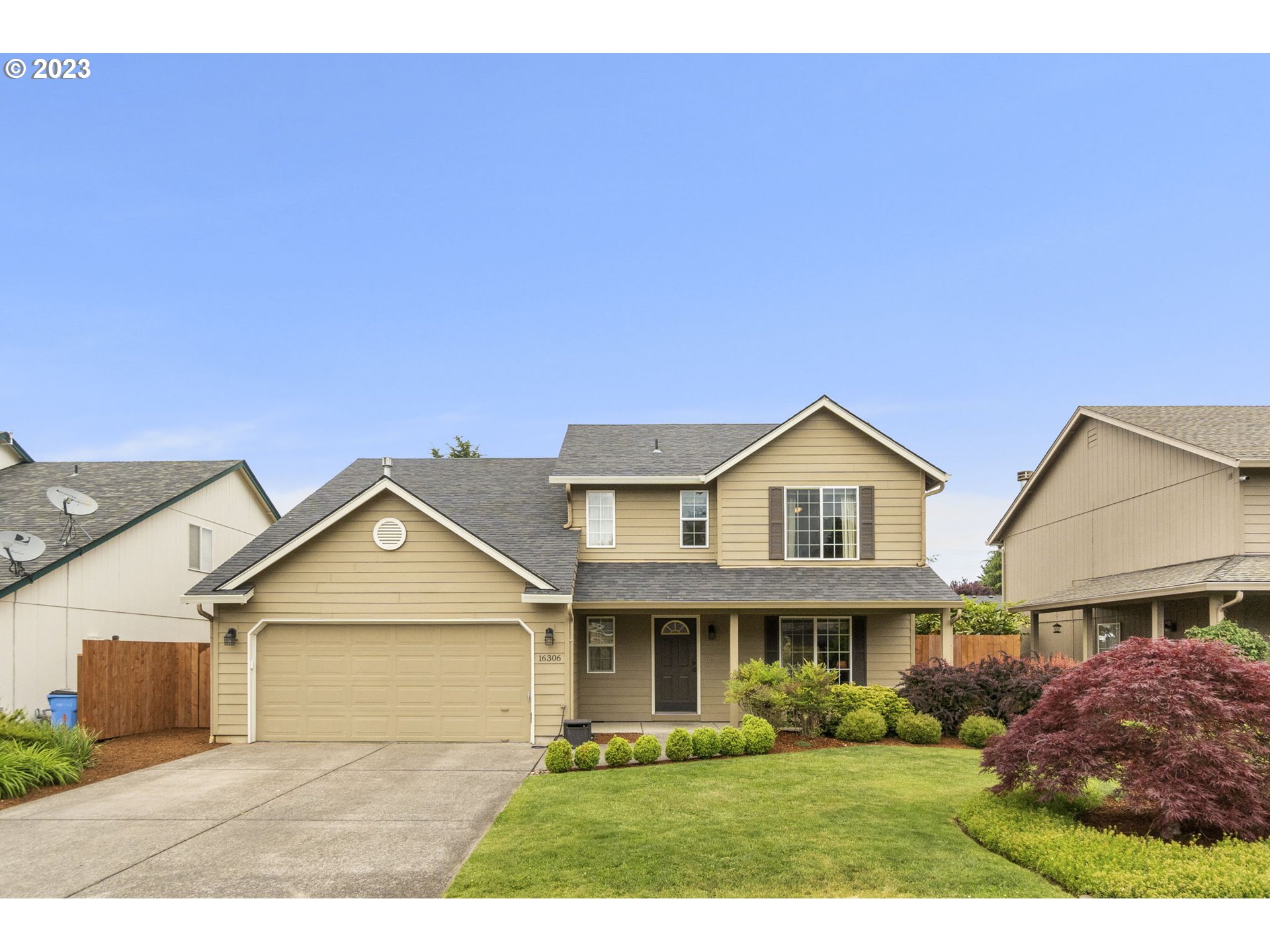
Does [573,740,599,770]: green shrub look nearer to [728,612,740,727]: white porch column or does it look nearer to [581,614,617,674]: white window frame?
[728,612,740,727]: white porch column

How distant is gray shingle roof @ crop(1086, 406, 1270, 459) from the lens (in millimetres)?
18250

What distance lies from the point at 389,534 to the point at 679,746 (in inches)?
261

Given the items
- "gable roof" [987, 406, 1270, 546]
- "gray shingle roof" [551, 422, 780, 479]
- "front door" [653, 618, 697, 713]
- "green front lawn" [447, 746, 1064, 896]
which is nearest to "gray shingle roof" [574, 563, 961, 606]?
"front door" [653, 618, 697, 713]

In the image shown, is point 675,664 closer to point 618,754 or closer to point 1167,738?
point 618,754

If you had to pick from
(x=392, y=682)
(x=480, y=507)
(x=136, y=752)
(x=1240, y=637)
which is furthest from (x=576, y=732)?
(x=1240, y=637)

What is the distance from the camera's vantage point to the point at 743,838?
841cm

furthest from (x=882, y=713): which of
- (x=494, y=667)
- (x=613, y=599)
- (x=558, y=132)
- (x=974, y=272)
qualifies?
(x=974, y=272)

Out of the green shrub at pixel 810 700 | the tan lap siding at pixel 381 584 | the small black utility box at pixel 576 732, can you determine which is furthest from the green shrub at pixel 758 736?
the tan lap siding at pixel 381 584

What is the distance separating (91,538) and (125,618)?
2.18 m

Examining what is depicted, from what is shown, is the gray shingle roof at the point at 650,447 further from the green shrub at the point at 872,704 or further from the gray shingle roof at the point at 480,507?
the green shrub at the point at 872,704

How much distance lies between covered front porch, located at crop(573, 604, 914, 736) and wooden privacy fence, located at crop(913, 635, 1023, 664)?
3785 millimetres

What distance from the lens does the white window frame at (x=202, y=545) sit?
22.2m

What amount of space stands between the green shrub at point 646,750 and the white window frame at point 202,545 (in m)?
14.3

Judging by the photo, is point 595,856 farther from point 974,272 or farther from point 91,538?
point 974,272
